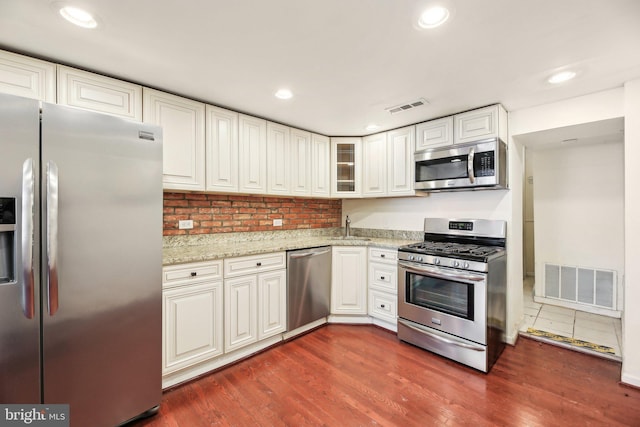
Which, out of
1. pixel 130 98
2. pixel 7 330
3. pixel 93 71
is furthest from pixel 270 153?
pixel 7 330

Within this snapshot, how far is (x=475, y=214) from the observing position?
9.45 ft

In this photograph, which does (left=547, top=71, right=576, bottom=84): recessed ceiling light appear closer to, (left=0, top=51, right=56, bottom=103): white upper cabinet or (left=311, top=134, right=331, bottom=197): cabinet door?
(left=311, top=134, right=331, bottom=197): cabinet door

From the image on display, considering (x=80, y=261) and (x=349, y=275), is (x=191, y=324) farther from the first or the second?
(x=349, y=275)

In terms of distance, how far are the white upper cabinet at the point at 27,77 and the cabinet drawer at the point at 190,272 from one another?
1320mm

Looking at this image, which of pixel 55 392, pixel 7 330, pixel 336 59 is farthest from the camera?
pixel 336 59

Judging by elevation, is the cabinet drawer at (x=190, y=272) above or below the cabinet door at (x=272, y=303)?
above

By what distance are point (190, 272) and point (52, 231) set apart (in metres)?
0.86

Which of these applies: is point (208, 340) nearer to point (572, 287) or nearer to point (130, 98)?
point (130, 98)

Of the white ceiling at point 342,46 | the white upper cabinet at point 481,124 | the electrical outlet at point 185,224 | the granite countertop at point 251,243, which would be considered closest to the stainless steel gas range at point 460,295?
the granite countertop at point 251,243

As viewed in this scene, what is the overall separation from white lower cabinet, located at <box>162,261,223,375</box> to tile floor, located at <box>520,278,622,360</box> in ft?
10.2

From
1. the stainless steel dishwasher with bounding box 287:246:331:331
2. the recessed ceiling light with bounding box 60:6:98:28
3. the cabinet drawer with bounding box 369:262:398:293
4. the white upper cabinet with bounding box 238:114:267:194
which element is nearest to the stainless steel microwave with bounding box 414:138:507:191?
the cabinet drawer with bounding box 369:262:398:293

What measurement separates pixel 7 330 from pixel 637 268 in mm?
3814

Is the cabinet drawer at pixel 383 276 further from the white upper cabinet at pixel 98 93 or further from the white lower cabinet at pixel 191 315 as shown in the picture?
the white upper cabinet at pixel 98 93

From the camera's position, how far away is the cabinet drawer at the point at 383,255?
9.43ft
